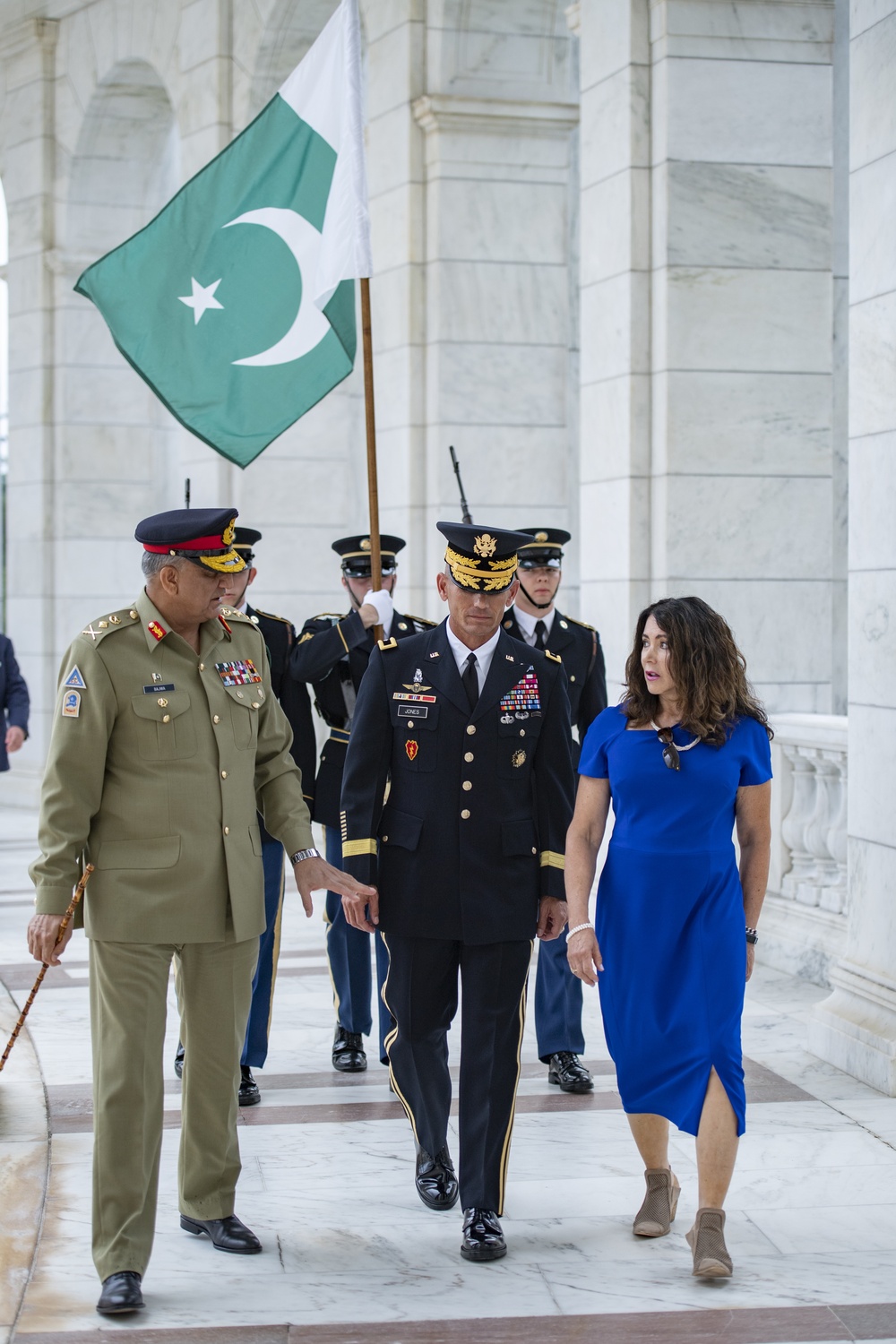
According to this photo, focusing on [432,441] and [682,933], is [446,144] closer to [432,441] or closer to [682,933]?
[432,441]

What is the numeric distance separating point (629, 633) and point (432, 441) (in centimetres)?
308

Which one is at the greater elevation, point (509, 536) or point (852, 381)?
point (852, 381)

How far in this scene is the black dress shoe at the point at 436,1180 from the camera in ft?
15.1

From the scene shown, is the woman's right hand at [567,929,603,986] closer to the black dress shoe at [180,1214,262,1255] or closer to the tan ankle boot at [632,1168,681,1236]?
the tan ankle boot at [632,1168,681,1236]

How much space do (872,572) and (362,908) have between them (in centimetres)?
246

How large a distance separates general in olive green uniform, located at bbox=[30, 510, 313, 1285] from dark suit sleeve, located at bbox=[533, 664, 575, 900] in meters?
0.78

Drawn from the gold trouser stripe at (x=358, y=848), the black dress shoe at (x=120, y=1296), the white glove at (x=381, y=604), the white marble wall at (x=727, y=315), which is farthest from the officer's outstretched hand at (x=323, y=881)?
the white marble wall at (x=727, y=315)

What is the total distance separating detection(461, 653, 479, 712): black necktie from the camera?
4.55 m

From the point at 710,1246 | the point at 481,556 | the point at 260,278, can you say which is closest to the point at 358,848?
the point at 481,556

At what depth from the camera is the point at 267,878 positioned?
5.96 m

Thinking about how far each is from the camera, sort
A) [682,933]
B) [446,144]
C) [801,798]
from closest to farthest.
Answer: [682,933]
[801,798]
[446,144]

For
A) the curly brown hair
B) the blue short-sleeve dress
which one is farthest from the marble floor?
the curly brown hair

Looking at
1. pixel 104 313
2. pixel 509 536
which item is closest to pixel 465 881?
pixel 509 536

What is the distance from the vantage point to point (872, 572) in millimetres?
5938
